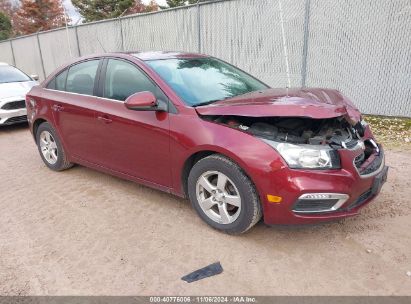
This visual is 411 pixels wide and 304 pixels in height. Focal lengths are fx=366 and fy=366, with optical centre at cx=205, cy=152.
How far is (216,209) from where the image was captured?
3.33m

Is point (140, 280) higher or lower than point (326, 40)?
lower

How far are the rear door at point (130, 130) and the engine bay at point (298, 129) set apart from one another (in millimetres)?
574

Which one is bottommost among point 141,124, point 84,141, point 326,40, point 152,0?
point 84,141

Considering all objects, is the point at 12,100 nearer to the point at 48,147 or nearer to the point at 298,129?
the point at 48,147

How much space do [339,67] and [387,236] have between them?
5.15 metres

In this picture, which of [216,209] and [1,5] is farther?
[1,5]

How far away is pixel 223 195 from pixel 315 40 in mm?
5699

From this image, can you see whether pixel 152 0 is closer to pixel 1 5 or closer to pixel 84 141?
pixel 1 5

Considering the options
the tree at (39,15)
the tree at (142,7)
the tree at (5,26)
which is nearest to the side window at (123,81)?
the tree at (142,7)

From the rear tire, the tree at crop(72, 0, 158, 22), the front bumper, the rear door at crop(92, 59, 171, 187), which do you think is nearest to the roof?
the rear door at crop(92, 59, 171, 187)

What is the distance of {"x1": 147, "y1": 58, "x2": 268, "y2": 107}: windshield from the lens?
3504 millimetres

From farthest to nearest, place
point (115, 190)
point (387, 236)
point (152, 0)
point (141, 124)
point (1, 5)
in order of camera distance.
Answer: point (1, 5)
point (152, 0)
point (115, 190)
point (141, 124)
point (387, 236)

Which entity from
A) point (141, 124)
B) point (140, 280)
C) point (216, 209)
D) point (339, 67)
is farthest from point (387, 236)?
point (339, 67)

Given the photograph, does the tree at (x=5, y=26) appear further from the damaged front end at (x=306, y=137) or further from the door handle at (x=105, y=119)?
the damaged front end at (x=306, y=137)
